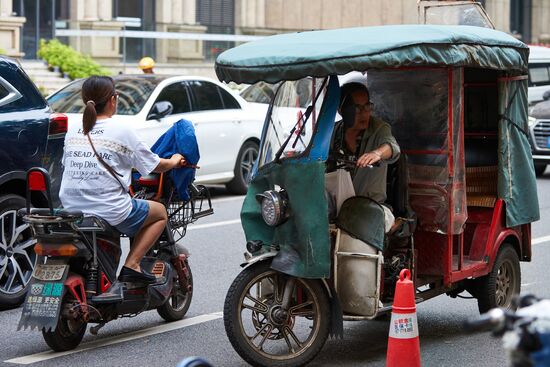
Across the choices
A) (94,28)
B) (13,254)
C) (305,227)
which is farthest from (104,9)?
(305,227)

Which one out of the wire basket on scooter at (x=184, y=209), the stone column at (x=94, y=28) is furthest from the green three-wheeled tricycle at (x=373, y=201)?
the stone column at (x=94, y=28)

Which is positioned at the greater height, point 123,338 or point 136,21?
point 136,21

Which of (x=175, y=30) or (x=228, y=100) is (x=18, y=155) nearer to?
(x=228, y=100)

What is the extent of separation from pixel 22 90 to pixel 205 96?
6.83 metres

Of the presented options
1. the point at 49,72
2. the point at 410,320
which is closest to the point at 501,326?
the point at 410,320

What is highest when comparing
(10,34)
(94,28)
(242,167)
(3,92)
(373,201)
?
(94,28)

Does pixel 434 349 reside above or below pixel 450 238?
below

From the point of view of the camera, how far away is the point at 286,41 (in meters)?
7.23

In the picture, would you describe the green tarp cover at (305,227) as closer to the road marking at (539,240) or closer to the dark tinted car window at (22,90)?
the dark tinted car window at (22,90)

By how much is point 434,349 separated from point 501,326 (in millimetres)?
3985

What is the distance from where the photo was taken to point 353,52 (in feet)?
22.5

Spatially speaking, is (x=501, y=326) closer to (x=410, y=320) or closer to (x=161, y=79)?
(x=410, y=320)

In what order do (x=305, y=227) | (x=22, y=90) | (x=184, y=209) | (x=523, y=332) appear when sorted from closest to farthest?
1. (x=523, y=332)
2. (x=305, y=227)
3. (x=184, y=209)
4. (x=22, y=90)

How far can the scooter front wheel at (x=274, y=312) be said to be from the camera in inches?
275
